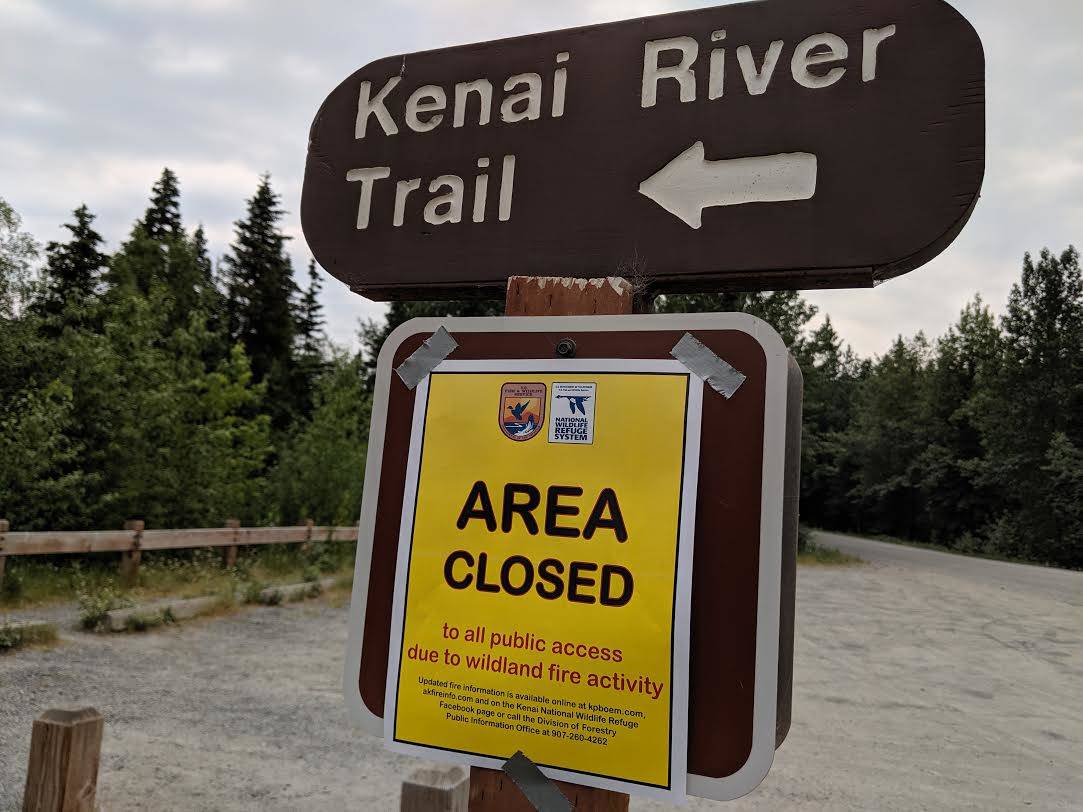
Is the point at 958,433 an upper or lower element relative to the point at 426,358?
upper

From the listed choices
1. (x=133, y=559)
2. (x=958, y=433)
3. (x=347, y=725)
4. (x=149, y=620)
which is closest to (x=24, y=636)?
(x=149, y=620)

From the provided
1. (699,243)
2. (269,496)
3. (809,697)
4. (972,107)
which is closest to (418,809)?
(699,243)

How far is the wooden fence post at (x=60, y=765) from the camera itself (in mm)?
1644

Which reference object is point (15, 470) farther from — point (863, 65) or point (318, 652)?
point (863, 65)

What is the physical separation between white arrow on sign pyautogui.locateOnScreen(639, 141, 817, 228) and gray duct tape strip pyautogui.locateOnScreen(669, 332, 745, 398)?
329 millimetres

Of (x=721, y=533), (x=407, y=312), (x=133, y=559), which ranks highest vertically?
(x=407, y=312)

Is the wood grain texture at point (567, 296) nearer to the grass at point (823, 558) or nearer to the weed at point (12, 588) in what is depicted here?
the weed at point (12, 588)

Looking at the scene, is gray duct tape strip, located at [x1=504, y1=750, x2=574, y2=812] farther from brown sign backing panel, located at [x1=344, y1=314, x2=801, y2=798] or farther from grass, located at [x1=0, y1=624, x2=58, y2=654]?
grass, located at [x1=0, y1=624, x2=58, y2=654]

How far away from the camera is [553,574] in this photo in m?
1.39

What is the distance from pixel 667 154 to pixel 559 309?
42 centimetres

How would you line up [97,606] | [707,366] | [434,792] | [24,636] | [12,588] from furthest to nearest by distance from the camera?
1. [12,588]
2. [97,606]
3. [24,636]
4. [707,366]
5. [434,792]

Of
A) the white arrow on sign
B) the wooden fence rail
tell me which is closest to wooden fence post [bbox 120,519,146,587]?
the wooden fence rail

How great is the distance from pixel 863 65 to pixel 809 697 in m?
6.24

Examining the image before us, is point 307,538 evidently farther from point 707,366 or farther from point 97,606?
point 707,366
